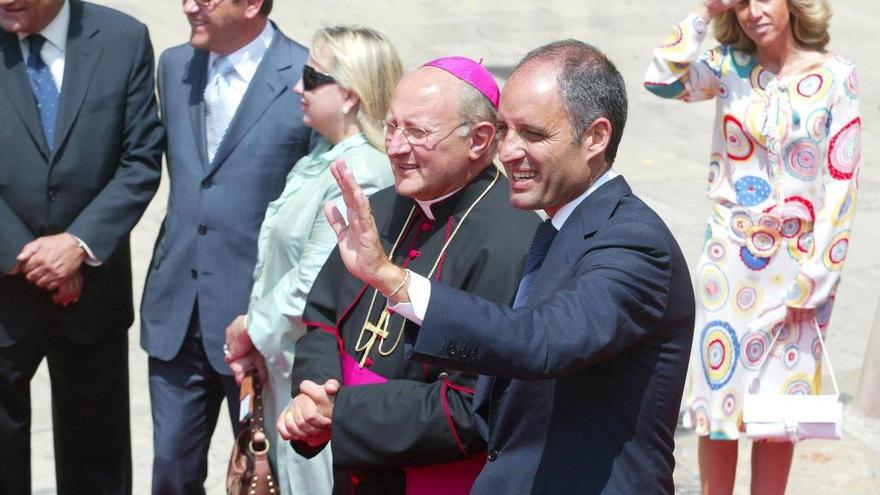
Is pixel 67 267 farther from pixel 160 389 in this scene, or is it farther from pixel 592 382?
pixel 592 382

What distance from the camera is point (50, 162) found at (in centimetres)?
514

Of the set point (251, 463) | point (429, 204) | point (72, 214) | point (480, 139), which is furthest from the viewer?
point (72, 214)

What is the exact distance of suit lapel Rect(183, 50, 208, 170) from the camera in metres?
5.29

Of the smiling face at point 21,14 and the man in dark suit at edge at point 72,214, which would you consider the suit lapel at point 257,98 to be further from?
the smiling face at point 21,14

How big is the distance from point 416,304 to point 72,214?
2.67 metres

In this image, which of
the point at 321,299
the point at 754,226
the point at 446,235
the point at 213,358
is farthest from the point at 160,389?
the point at 754,226

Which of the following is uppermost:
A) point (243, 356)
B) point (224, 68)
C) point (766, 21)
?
point (766, 21)

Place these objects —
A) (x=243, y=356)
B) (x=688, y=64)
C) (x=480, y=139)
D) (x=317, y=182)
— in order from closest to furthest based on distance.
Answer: (x=480, y=139) → (x=317, y=182) → (x=243, y=356) → (x=688, y=64)

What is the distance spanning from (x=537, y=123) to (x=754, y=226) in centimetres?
232

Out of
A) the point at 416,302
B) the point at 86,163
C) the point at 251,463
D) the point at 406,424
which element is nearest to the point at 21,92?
the point at 86,163

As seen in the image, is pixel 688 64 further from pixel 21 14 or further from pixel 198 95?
pixel 21 14

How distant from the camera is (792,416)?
4930 millimetres

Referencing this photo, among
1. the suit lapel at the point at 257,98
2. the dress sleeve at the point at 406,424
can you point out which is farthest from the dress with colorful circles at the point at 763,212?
the dress sleeve at the point at 406,424

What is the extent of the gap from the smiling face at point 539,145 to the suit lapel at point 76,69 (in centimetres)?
246
